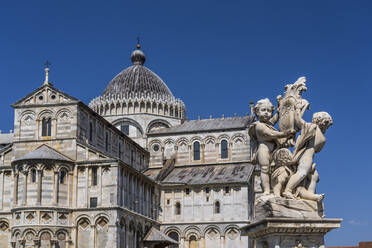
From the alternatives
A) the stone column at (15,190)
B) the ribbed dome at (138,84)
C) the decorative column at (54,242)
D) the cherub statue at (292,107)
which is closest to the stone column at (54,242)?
the decorative column at (54,242)

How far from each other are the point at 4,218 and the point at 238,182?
2303 centimetres

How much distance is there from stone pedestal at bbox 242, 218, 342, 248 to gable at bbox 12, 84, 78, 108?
4262cm

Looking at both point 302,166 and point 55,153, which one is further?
point 55,153

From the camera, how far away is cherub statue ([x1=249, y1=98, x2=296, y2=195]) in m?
9.99

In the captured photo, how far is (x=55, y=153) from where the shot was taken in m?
48.8

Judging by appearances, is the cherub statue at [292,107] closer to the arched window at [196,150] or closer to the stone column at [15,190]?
the stone column at [15,190]

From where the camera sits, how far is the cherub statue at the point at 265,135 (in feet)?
32.8

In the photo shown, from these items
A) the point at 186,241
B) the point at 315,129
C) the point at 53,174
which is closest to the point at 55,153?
the point at 53,174

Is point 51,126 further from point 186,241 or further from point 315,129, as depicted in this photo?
point 315,129

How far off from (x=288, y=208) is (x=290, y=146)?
1.19 m

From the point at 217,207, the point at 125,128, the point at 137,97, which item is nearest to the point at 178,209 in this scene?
the point at 217,207

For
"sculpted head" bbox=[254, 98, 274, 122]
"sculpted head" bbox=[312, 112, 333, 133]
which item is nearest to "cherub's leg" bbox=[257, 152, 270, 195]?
"sculpted head" bbox=[254, 98, 274, 122]

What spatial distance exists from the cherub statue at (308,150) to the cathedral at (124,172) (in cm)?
3872

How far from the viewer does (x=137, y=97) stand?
7000 cm
